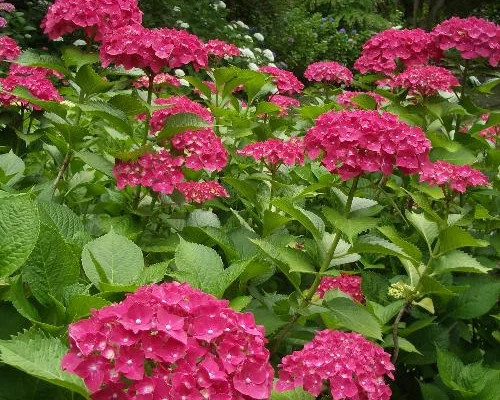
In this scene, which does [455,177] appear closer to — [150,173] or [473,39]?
[473,39]

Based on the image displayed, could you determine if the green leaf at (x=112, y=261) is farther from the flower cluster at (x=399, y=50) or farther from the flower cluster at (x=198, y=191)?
the flower cluster at (x=399, y=50)

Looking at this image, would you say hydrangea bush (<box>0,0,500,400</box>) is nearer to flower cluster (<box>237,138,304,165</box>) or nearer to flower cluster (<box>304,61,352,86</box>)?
flower cluster (<box>237,138,304,165</box>)

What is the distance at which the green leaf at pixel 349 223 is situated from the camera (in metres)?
1.88

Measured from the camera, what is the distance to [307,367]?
1.60 metres

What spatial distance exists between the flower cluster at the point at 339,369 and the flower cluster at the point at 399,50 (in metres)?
2.02

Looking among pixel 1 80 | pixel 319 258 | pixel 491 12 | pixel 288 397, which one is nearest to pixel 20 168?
pixel 1 80

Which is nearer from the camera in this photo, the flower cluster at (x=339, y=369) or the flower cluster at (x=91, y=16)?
the flower cluster at (x=339, y=369)

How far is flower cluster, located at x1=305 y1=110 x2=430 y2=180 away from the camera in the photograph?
1898mm

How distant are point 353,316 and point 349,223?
25cm

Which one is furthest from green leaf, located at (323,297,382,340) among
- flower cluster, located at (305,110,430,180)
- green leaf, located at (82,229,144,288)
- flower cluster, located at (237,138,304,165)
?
flower cluster, located at (237,138,304,165)

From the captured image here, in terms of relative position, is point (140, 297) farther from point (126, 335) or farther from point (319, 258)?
point (319, 258)

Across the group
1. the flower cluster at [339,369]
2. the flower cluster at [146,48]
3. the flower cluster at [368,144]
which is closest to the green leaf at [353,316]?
the flower cluster at [339,369]

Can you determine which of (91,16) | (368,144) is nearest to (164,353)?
(368,144)

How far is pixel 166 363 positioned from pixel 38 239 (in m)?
0.59
